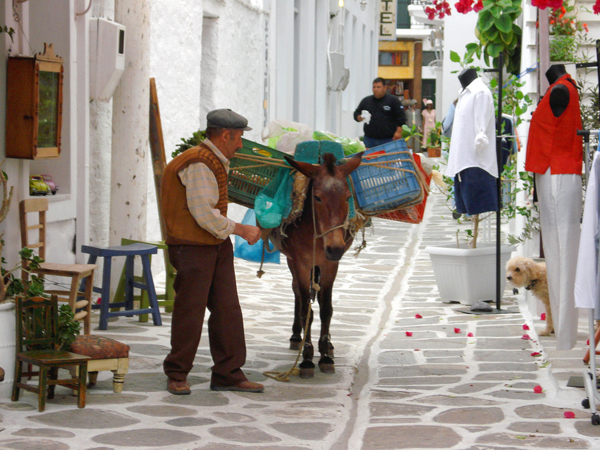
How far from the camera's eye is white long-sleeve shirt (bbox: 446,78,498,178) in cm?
761

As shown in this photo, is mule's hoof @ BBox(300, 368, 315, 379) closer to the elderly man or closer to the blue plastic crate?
the elderly man

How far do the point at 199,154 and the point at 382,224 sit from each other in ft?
34.5

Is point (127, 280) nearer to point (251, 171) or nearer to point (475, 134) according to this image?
point (251, 171)

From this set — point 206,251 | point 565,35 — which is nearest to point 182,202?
point 206,251

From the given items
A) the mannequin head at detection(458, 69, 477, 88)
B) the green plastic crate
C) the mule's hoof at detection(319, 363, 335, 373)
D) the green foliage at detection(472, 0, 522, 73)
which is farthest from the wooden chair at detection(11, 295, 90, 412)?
the green foliage at detection(472, 0, 522, 73)

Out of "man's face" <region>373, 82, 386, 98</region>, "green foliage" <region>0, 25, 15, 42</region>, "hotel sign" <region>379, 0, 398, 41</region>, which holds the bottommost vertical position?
"green foliage" <region>0, 25, 15, 42</region>

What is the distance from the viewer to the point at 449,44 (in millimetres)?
23953

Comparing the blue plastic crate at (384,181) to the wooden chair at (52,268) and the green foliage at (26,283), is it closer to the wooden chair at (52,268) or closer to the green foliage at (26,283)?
the wooden chair at (52,268)

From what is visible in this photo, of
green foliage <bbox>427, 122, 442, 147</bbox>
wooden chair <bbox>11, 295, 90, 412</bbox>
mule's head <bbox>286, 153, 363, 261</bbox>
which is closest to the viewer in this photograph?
wooden chair <bbox>11, 295, 90, 412</bbox>

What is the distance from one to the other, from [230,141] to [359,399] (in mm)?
1799

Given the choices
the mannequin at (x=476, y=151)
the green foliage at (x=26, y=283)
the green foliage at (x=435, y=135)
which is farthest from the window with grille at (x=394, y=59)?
the green foliage at (x=26, y=283)

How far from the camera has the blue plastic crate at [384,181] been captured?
5.84 meters

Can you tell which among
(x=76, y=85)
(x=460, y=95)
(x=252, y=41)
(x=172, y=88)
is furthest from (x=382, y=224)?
(x=76, y=85)

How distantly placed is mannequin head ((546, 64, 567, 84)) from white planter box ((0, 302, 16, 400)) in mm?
3694
